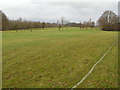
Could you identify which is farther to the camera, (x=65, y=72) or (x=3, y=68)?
(x=3, y=68)

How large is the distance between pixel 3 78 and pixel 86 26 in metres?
87.8

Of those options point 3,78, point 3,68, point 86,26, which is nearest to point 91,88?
point 3,78

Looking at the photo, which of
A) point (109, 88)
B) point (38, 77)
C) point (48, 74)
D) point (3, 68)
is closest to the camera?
point (109, 88)

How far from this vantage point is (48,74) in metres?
6.43

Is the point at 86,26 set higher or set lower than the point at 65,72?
higher

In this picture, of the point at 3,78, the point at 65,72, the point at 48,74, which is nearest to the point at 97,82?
the point at 65,72

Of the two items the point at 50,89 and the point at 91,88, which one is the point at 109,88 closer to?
the point at 91,88

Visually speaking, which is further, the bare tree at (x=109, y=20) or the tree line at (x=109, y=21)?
the bare tree at (x=109, y=20)

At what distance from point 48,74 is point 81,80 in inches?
71.1

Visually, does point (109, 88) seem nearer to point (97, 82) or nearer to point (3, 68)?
point (97, 82)

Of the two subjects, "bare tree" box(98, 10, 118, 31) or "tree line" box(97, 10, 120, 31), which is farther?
"bare tree" box(98, 10, 118, 31)

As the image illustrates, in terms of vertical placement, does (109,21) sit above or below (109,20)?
below

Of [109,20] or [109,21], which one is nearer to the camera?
[109,21]

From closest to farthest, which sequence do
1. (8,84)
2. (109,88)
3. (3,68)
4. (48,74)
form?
(109,88) < (8,84) < (48,74) < (3,68)
